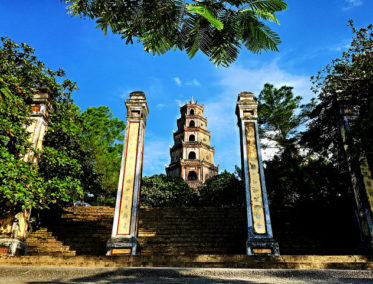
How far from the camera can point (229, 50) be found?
260 centimetres

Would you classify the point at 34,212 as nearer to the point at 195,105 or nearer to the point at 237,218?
the point at 237,218

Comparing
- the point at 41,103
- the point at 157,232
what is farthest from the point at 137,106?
the point at 157,232

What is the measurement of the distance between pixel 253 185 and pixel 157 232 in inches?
140

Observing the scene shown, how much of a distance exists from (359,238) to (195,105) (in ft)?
86.5

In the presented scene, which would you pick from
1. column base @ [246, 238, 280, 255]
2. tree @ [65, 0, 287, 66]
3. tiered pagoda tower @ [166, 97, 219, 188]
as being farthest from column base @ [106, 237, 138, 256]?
tiered pagoda tower @ [166, 97, 219, 188]

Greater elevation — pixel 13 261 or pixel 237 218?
pixel 237 218

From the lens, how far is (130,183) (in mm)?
7102

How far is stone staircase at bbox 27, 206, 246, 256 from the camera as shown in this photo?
7246mm

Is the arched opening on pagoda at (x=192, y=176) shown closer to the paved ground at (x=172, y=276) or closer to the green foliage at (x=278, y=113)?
the green foliage at (x=278, y=113)

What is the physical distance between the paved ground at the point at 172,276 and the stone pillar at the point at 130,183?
9.80ft

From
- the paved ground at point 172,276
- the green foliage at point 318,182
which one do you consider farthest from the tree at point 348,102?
the paved ground at point 172,276

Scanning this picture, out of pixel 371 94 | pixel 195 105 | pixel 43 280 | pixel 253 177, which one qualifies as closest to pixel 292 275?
pixel 43 280

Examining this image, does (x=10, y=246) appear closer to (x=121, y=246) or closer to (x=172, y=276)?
(x=121, y=246)

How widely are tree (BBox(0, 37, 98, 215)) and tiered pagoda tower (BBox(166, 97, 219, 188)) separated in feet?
63.5
